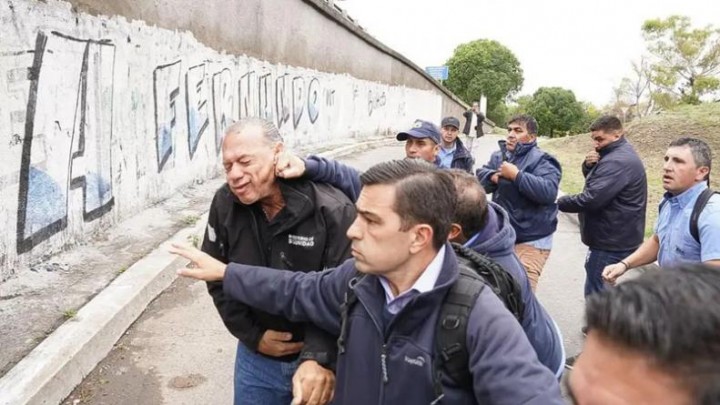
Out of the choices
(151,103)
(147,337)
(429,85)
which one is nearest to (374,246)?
(147,337)

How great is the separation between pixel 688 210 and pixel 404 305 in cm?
244

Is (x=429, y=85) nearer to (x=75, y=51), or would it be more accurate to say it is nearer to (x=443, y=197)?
(x=75, y=51)

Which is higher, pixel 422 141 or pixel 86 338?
pixel 422 141

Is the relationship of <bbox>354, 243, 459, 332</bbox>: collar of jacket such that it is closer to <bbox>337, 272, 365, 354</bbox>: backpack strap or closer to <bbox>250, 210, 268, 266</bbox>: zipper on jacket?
<bbox>337, 272, 365, 354</bbox>: backpack strap

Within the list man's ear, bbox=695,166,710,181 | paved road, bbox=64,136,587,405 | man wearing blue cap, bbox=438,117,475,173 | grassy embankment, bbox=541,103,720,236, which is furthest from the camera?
grassy embankment, bbox=541,103,720,236

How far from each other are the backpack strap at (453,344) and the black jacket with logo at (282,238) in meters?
0.73

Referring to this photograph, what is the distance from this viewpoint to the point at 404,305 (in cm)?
156

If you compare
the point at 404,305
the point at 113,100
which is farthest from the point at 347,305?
the point at 113,100

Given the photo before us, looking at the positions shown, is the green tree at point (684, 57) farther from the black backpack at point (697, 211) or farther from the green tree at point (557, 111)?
the black backpack at point (697, 211)

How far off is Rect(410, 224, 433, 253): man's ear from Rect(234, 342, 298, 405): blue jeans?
887 millimetres

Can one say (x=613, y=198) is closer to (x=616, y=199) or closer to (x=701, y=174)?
(x=616, y=199)

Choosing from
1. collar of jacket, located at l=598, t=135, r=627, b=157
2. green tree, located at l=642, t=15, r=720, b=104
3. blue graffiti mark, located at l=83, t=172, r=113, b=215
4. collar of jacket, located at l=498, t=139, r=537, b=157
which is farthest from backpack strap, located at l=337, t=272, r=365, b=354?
green tree, located at l=642, t=15, r=720, b=104

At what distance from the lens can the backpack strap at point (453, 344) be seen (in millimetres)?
1433

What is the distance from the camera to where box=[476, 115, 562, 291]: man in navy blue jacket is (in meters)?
4.06
